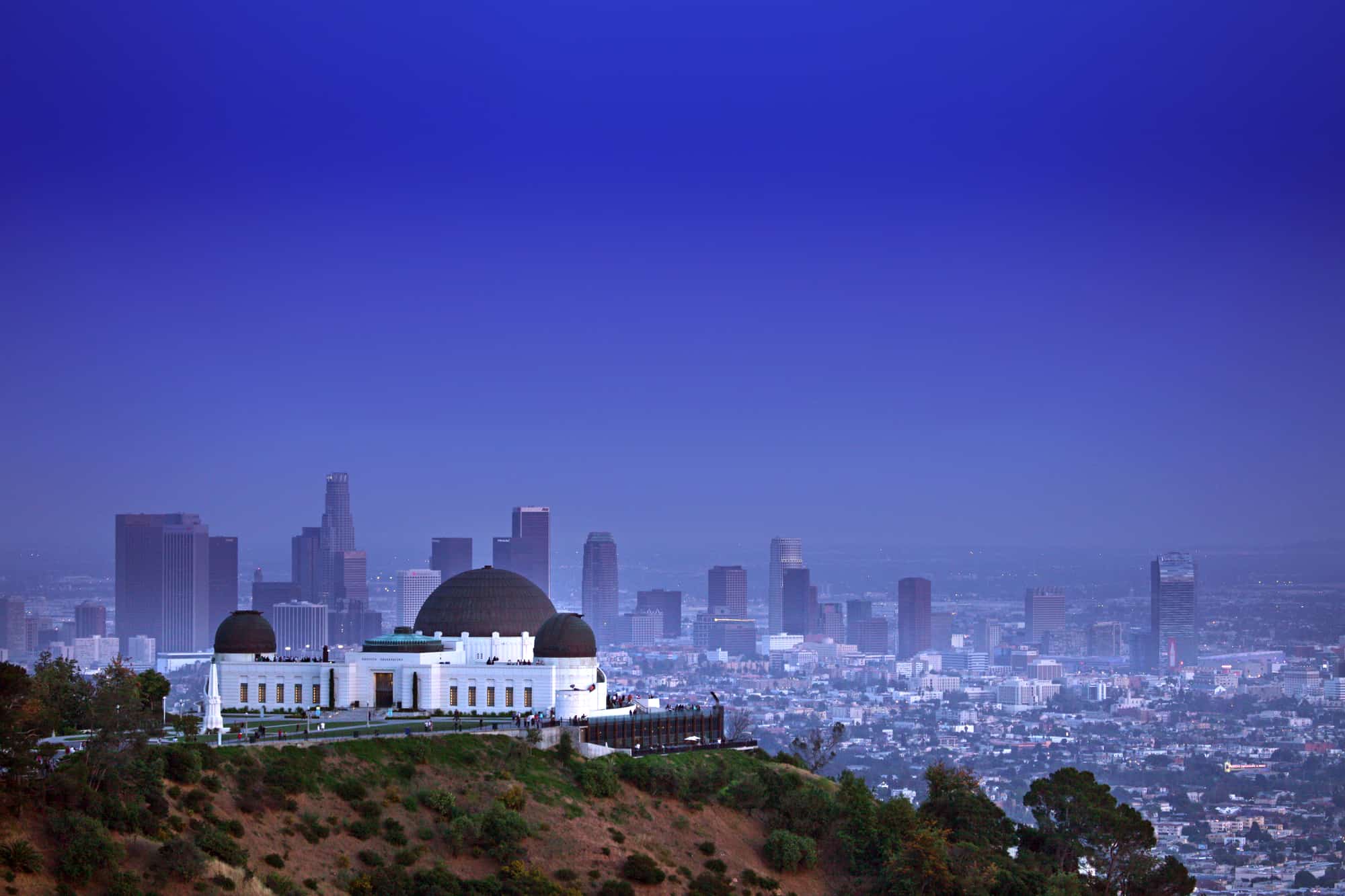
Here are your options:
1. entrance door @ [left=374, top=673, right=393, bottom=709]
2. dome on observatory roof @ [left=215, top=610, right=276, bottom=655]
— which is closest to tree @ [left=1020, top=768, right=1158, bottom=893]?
entrance door @ [left=374, top=673, right=393, bottom=709]

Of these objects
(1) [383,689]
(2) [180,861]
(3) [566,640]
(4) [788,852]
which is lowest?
(4) [788,852]

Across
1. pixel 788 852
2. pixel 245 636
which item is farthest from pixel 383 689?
pixel 788 852

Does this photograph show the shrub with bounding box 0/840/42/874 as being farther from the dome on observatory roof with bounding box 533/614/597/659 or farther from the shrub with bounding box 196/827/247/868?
the dome on observatory roof with bounding box 533/614/597/659

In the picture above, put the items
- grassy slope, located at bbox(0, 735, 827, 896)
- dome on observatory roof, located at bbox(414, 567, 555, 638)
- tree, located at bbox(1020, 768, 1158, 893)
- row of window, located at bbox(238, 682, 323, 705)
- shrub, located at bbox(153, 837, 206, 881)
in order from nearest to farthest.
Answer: shrub, located at bbox(153, 837, 206, 881) → grassy slope, located at bbox(0, 735, 827, 896) → tree, located at bbox(1020, 768, 1158, 893) → row of window, located at bbox(238, 682, 323, 705) → dome on observatory roof, located at bbox(414, 567, 555, 638)

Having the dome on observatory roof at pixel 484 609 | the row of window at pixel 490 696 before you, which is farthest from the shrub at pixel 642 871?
the dome on observatory roof at pixel 484 609

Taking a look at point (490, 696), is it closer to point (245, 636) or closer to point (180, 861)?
point (245, 636)
